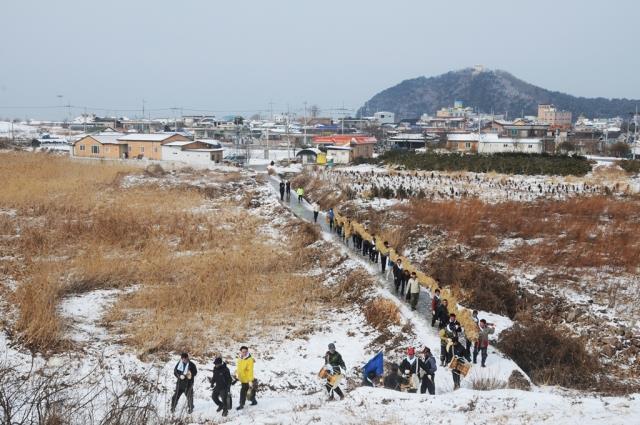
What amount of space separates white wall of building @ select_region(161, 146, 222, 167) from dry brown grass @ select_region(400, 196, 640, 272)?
2337cm

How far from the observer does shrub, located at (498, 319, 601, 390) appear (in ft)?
30.3

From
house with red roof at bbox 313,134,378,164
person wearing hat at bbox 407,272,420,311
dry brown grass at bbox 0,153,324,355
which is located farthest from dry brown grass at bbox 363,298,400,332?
house with red roof at bbox 313,134,378,164

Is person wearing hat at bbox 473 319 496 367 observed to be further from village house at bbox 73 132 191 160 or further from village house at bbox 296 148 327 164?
village house at bbox 73 132 191 160

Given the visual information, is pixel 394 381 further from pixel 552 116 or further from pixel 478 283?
pixel 552 116

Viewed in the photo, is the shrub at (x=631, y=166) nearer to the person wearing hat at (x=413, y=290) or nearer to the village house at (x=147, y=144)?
the person wearing hat at (x=413, y=290)

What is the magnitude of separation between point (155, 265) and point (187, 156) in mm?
29176

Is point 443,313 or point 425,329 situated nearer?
point 443,313

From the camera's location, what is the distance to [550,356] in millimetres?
9805

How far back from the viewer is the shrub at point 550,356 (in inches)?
364

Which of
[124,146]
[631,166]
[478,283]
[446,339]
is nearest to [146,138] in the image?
[124,146]

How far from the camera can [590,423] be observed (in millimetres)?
6664

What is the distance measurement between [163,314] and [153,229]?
8.70 m

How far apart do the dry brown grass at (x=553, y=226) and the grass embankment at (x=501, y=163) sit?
9359 mm

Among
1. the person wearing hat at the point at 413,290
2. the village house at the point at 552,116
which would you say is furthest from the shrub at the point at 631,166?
the village house at the point at 552,116
